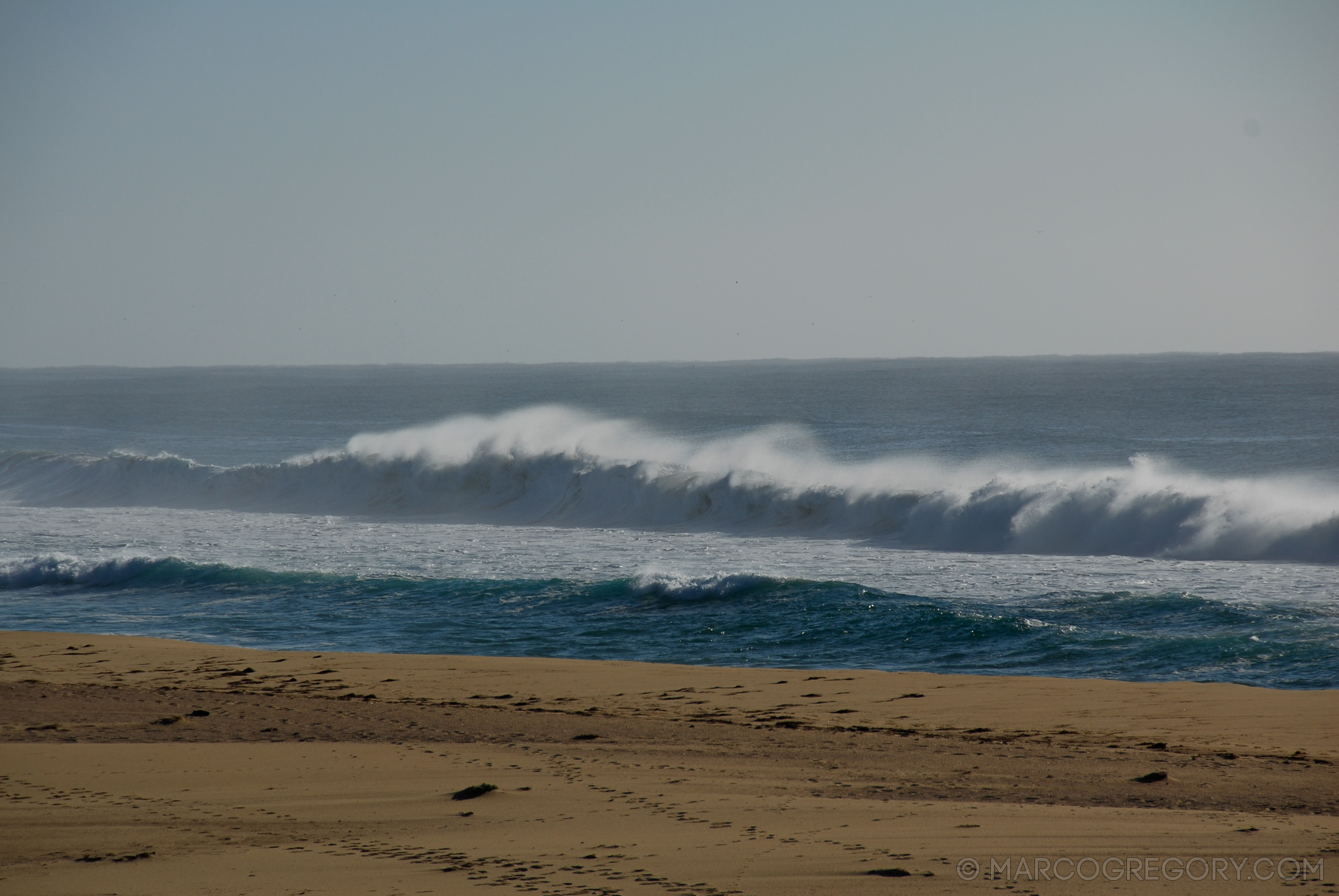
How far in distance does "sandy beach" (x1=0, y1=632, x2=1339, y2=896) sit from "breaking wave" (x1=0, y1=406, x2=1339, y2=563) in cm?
1064

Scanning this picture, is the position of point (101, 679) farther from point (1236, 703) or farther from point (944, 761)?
point (1236, 703)

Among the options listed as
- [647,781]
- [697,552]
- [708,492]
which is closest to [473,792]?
[647,781]

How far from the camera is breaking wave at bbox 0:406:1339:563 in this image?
763 inches

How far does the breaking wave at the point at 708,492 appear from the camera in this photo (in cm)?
1939

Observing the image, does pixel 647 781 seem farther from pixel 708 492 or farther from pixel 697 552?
pixel 708 492

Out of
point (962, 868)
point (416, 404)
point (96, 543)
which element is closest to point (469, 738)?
point (962, 868)

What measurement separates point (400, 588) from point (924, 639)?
8.00 metres

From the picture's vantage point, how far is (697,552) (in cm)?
1955

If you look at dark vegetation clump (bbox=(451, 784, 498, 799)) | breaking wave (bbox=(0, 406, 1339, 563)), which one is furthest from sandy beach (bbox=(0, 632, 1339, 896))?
breaking wave (bbox=(0, 406, 1339, 563))

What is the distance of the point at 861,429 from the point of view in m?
58.0

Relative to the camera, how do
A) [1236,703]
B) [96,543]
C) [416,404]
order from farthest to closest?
[416,404] → [96,543] → [1236,703]

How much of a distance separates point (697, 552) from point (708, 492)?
619 centimetres

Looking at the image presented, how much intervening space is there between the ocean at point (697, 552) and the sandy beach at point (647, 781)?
6.33ft

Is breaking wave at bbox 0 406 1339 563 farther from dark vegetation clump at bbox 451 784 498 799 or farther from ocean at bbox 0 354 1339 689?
dark vegetation clump at bbox 451 784 498 799
